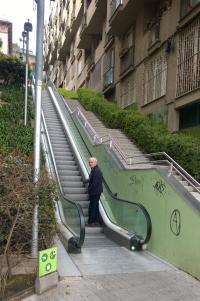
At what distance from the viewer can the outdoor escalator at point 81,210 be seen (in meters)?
9.75

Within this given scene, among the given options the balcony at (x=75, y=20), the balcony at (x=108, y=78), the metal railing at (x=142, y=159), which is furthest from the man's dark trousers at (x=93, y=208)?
the balcony at (x=75, y=20)

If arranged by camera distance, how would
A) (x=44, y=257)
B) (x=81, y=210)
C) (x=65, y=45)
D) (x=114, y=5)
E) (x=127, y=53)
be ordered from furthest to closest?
(x=65, y=45) < (x=114, y=5) < (x=127, y=53) < (x=81, y=210) < (x=44, y=257)

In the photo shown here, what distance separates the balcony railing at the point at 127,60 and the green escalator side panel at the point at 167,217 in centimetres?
1258

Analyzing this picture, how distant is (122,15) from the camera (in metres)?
23.8

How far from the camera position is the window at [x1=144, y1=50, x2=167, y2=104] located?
18.5 m

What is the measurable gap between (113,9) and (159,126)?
37.3ft

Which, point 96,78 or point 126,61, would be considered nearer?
point 126,61

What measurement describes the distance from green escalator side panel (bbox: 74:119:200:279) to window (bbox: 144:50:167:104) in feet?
24.3

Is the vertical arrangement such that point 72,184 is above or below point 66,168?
below

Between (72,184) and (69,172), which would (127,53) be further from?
(72,184)

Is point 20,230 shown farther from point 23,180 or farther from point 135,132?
point 135,132

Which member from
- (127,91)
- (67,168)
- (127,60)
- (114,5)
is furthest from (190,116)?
(114,5)

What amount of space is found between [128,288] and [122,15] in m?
19.2

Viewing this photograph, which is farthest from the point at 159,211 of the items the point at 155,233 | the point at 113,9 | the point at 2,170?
the point at 113,9
